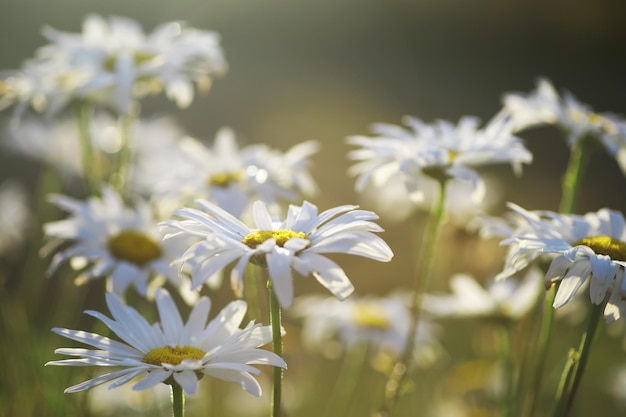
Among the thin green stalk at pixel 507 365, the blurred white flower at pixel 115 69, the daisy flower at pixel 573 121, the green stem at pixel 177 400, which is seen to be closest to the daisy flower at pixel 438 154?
the daisy flower at pixel 573 121

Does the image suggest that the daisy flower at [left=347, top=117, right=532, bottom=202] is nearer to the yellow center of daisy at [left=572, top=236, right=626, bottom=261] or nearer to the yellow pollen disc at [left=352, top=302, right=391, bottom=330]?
the yellow center of daisy at [left=572, top=236, right=626, bottom=261]

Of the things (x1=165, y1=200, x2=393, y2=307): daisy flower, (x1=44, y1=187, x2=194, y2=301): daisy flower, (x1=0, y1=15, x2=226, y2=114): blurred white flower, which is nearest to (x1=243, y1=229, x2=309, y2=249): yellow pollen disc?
(x1=165, y1=200, x2=393, y2=307): daisy flower

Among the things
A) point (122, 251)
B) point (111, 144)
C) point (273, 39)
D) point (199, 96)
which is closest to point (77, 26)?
point (199, 96)

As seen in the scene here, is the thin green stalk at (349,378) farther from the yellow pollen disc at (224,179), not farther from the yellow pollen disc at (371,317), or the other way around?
the yellow pollen disc at (224,179)

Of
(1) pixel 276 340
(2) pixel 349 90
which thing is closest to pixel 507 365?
(1) pixel 276 340

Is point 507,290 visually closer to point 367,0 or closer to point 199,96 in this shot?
point 199,96

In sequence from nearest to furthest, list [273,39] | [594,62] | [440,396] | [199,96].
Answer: [440,396] < [199,96] < [594,62] < [273,39]

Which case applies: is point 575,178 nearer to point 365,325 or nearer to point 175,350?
point 365,325
